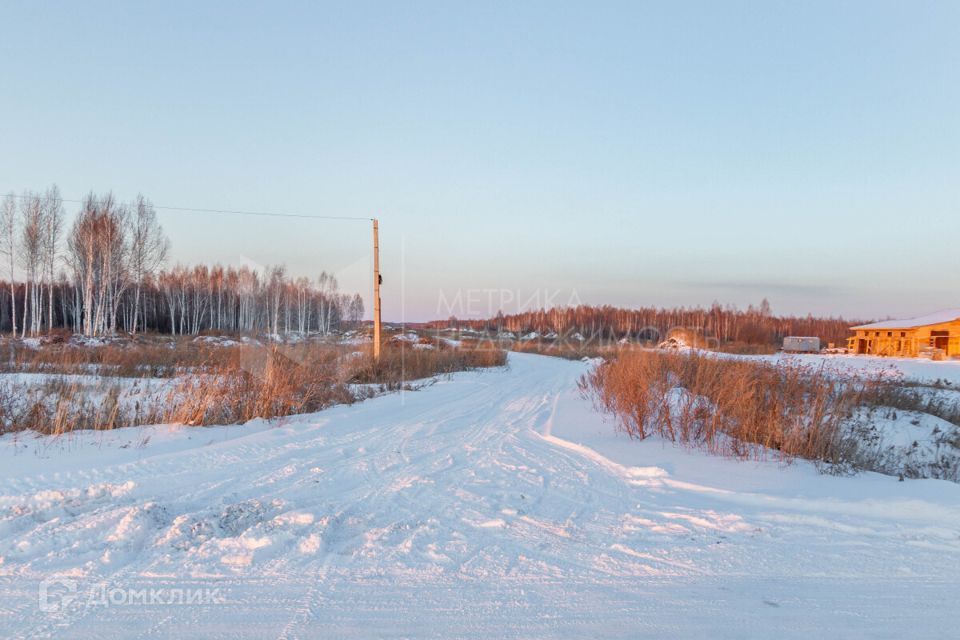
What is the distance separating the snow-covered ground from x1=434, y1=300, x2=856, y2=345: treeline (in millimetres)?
69170

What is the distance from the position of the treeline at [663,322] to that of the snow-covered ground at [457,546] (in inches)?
2723

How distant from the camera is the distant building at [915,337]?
3822 centimetres

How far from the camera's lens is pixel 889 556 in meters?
3.71

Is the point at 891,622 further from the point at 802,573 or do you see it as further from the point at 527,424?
the point at 527,424

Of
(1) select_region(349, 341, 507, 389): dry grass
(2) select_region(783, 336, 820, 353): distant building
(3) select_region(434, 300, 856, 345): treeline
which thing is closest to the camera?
(1) select_region(349, 341, 507, 389): dry grass

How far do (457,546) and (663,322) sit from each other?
98324 mm

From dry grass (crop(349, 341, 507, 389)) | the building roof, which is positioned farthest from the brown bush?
the building roof

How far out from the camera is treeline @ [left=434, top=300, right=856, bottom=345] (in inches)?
3233

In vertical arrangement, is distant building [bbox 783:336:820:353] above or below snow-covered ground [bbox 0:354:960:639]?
below

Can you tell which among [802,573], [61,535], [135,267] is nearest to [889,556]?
[802,573]

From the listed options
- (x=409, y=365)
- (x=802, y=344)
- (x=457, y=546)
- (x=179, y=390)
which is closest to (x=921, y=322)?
(x=802, y=344)

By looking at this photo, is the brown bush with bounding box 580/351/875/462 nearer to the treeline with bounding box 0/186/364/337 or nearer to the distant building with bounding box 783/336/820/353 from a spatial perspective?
the treeline with bounding box 0/186/364/337

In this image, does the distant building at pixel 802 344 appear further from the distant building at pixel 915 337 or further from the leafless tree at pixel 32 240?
the leafless tree at pixel 32 240

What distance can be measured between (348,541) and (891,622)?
348 centimetres
